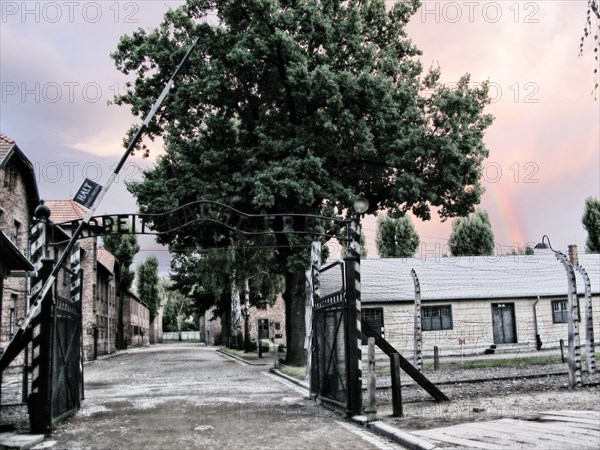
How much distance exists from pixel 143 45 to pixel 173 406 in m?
16.7

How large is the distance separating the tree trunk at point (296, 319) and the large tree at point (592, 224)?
150 feet

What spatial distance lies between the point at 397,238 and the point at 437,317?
108 feet

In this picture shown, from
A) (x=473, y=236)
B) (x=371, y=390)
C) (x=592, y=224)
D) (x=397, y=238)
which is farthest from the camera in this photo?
(x=397, y=238)

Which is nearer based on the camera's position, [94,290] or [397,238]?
[94,290]

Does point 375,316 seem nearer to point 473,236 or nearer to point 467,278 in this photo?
point 467,278

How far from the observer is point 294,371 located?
78.6 ft

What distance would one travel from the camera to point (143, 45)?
26.0 m

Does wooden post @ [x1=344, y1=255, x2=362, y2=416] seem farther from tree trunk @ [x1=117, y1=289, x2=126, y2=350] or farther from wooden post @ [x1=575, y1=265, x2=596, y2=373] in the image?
tree trunk @ [x1=117, y1=289, x2=126, y2=350]

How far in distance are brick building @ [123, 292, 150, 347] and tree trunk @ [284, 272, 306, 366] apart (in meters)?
43.3

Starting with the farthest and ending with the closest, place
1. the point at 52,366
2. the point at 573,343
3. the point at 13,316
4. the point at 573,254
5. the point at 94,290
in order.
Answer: the point at 94,290 → the point at 573,254 → the point at 13,316 → the point at 573,343 → the point at 52,366

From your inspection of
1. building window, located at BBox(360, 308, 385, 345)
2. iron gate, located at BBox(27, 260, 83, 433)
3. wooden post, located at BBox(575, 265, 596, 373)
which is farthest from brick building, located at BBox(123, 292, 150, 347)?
wooden post, located at BBox(575, 265, 596, 373)

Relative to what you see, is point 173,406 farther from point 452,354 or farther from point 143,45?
point 452,354

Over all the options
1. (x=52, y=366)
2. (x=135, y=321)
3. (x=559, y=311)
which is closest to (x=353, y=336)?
(x=52, y=366)

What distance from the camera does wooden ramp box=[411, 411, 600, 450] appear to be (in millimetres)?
7980
